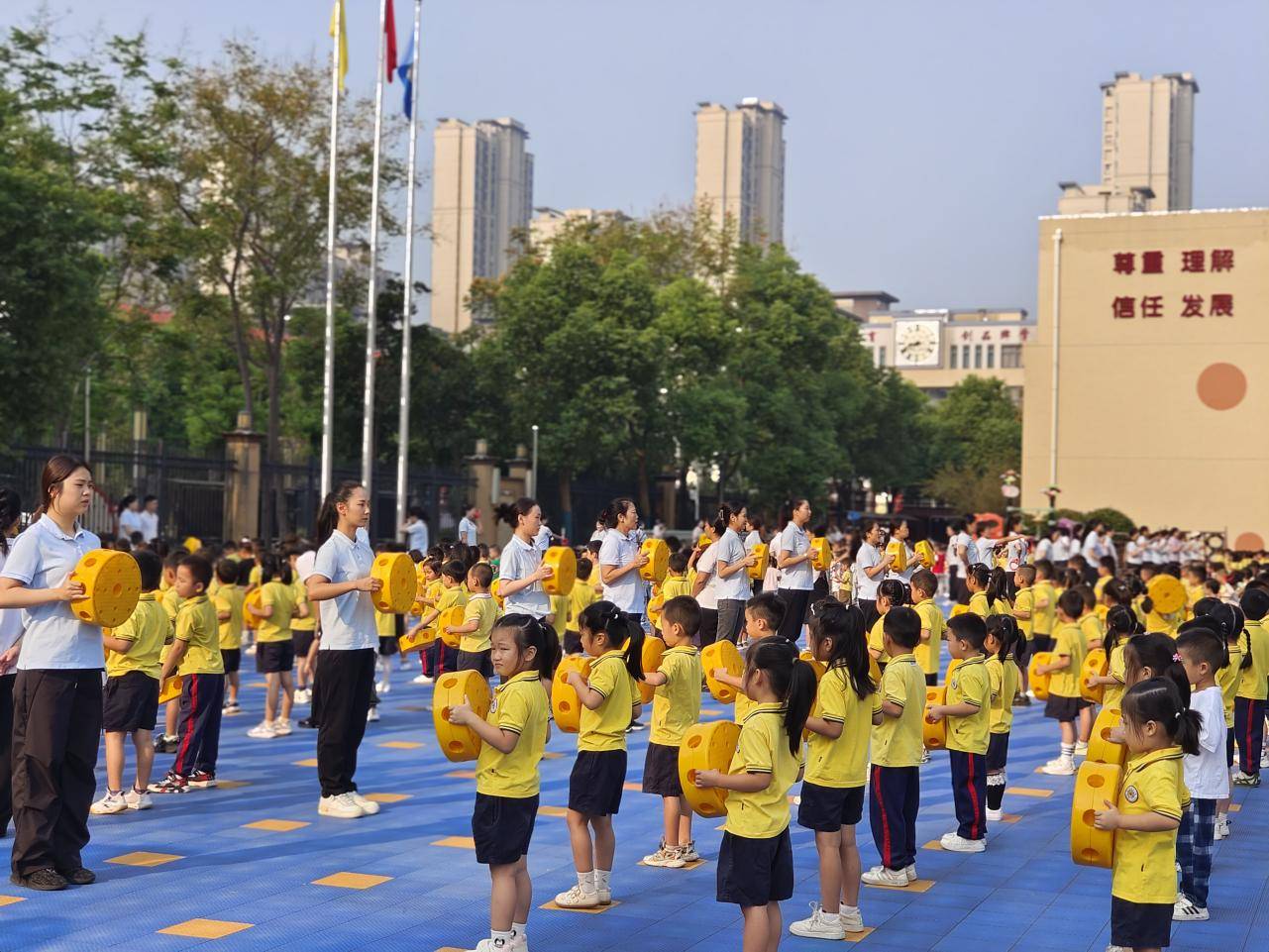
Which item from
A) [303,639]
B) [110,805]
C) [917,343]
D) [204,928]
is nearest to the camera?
[204,928]

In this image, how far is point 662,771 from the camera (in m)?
7.53

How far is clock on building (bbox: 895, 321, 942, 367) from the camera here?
140m

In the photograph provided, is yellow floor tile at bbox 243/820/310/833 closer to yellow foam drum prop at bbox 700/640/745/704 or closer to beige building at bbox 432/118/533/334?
yellow foam drum prop at bbox 700/640/745/704

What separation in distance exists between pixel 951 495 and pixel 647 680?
58.0 m

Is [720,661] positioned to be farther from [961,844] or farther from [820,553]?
Answer: [820,553]

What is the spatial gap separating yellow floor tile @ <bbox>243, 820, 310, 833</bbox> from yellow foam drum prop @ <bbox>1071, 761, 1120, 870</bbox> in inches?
190

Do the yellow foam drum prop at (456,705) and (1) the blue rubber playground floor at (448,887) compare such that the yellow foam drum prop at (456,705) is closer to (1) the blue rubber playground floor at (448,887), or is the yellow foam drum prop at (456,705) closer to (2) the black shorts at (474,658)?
(1) the blue rubber playground floor at (448,887)

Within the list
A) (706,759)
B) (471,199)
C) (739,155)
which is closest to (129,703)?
(706,759)

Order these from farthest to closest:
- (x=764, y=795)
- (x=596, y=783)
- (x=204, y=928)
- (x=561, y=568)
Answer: (x=561, y=568) → (x=596, y=783) → (x=204, y=928) → (x=764, y=795)

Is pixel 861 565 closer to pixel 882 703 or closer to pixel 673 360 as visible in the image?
pixel 882 703

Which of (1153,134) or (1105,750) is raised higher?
(1153,134)

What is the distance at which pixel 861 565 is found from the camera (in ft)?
48.8

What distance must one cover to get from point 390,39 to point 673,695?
72.4ft

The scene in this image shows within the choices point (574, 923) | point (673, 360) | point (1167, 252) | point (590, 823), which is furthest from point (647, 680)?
point (1167, 252)
